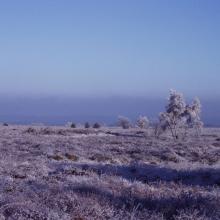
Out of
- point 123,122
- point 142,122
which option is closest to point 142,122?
point 142,122

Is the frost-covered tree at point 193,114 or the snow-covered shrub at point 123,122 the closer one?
the frost-covered tree at point 193,114

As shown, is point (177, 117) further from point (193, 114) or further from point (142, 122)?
point (142, 122)

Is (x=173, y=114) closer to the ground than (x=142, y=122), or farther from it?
farther from it

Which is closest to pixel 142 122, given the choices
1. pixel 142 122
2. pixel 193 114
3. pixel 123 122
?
pixel 142 122

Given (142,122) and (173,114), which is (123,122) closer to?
(142,122)

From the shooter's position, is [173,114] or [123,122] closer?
[173,114]

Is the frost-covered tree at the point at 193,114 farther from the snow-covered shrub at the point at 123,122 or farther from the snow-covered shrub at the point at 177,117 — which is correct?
the snow-covered shrub at the point at 123,122

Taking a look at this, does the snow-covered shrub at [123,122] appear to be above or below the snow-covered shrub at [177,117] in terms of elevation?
below

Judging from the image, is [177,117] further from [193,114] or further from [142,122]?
[142,122]

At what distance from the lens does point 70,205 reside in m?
12.1

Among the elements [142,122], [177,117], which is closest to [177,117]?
[177,117]

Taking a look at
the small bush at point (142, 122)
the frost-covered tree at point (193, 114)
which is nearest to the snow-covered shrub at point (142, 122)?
the small bush at point (142, 122)

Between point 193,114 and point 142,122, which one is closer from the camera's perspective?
point 193,114

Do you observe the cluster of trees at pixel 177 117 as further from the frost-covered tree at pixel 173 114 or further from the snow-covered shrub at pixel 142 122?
the snow-covered shrub at pixel 142 122
